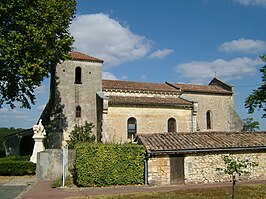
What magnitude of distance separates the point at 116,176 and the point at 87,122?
13.6 metres

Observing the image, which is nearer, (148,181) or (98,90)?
(148,181)

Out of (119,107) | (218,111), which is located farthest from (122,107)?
(218,111)

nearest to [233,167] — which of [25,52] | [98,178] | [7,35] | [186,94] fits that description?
[98,178]

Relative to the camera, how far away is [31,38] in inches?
803

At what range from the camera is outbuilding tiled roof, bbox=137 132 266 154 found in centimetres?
1778

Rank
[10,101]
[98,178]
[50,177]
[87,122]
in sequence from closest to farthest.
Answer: [98,178] < [50,177] < [10,101] < [87,122]

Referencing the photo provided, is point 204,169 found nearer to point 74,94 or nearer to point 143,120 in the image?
point 143,120

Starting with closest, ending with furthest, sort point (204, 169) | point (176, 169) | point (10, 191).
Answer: point (10, 191) → point (176, 169) → point (204, 169)

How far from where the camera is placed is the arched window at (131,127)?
2900 cm

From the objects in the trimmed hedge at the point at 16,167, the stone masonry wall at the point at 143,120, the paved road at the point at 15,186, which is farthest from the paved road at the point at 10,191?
the stone masonry wall at the point at 143,120

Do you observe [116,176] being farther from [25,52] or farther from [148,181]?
[25,52]

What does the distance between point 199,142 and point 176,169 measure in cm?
247

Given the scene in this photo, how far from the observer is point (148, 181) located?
679 inches

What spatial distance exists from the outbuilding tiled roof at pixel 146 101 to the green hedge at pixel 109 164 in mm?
11030
